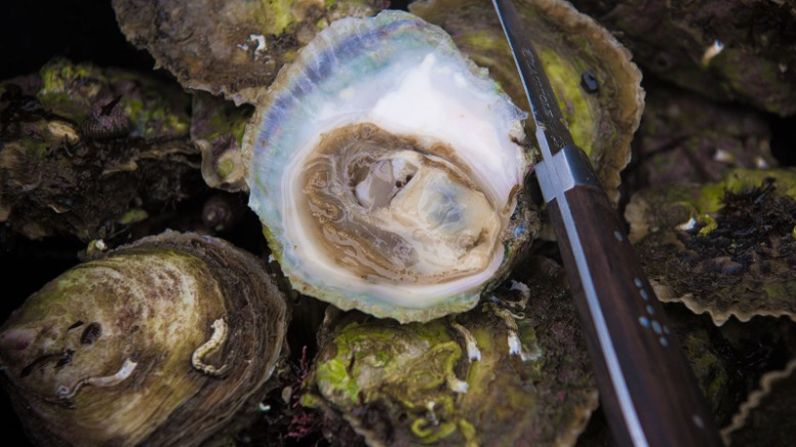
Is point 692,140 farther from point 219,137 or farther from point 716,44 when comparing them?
point 219,137

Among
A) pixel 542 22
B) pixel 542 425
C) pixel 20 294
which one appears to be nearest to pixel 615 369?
pixel 542 425

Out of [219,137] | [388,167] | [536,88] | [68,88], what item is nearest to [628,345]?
[536,88]

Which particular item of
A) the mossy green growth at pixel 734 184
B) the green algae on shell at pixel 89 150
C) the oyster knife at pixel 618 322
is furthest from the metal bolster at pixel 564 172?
the green algae on shell at pixel 89 150

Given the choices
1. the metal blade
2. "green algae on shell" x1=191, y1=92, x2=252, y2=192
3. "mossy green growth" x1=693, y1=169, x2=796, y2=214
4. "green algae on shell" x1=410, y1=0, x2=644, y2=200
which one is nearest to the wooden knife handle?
the metal blade

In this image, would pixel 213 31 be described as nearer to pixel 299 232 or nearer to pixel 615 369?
pixel 299 232

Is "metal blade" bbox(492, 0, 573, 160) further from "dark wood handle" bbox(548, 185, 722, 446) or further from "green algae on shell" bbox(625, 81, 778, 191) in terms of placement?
"green algae on shell" bbox(625, 81, 778, 191)

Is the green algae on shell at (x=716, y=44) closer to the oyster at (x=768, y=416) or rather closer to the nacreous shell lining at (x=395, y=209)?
the nacreous shell lining at (x=395, y=209)
